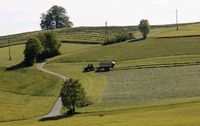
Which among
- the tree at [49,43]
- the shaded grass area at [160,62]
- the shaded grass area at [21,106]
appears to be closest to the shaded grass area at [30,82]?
the shaded grass area at [21,106]

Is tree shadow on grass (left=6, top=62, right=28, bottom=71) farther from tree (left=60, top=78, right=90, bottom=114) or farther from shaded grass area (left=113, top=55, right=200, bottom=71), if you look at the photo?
tree (left=60, top=78, right=90, bottom=114)

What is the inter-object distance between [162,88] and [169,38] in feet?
293

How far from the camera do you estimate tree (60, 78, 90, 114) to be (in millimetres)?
91125

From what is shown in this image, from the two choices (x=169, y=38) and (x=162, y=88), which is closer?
(x=162, y=88)

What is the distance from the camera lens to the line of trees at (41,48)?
162m

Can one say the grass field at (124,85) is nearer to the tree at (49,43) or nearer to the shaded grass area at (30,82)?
the shaded grass area at (30,82)

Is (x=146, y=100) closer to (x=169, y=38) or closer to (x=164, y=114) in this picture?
(x=164, y=114)

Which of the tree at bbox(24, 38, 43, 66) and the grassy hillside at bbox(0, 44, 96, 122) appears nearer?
the grassy hillside at bbox(0, 44, 96, 122)

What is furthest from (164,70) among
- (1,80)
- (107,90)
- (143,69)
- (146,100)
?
(1,80)

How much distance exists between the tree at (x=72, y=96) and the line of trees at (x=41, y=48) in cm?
6765

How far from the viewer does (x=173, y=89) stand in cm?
10312

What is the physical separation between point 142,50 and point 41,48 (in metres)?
32.6

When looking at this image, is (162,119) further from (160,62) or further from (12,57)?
(12,57)

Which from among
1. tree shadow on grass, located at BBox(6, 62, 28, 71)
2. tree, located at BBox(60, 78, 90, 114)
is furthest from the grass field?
tree shadow on grass, located at BBox(6, 62, 28, 71)
